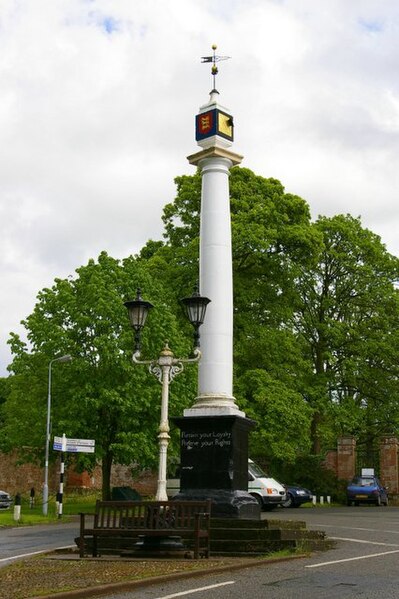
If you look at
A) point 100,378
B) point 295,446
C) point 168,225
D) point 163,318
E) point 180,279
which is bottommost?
point 295,446

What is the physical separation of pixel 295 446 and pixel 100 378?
31.5 feet

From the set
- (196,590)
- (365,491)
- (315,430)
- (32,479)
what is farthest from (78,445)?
(196,590)

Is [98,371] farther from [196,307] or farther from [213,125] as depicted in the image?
[196,307]

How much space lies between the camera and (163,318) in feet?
109

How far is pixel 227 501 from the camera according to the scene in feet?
53.0

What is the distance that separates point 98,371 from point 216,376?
14.4m

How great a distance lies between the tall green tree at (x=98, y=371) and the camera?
30703 mm

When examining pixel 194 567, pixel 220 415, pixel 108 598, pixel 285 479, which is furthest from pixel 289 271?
pixel 108 598

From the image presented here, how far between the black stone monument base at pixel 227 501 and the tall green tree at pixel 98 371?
44.4 feet

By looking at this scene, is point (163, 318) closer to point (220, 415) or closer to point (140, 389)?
point (140, 389)

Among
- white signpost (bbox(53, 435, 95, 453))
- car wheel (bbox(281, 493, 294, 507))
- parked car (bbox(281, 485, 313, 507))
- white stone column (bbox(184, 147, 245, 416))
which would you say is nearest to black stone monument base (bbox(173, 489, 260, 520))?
white stone column (bbox(184, 147, 245, 416))

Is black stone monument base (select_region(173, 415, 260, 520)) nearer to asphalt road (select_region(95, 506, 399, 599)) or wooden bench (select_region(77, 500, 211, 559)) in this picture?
wooden bench (select_region(77, 500, 211, 559))

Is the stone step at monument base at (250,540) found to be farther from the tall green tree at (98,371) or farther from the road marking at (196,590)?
the tall green tree at (98,371)

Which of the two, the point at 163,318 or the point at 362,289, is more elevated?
the point at 362,289
